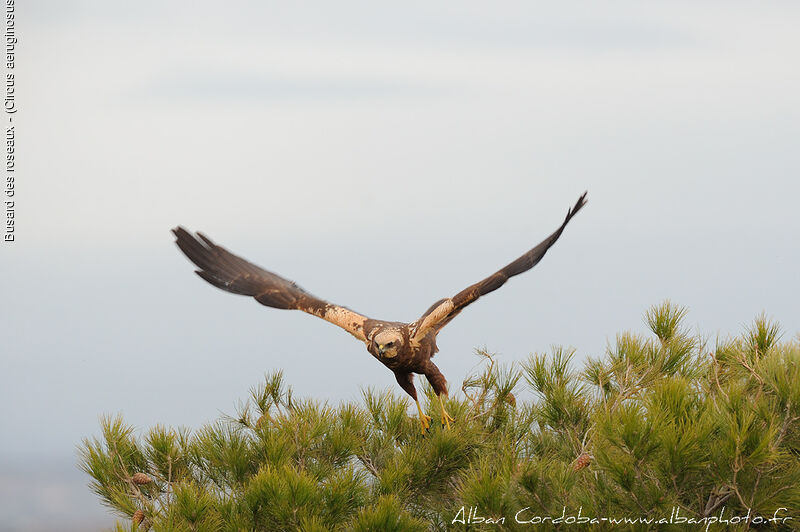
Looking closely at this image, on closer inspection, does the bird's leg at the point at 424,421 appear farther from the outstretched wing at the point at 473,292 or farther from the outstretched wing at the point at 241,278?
the outstretched wing at the point at 241,278

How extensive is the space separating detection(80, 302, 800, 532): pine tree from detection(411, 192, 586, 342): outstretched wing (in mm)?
488

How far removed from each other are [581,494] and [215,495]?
2282mm

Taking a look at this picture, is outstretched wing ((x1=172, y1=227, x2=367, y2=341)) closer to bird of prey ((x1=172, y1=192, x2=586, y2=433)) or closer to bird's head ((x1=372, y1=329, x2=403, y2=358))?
bird of prey ((x1=172, y1=192, x2=586, y2=433))

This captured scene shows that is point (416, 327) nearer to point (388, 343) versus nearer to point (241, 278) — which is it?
point (388, 343)

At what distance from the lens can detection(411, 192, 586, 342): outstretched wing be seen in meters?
6.23

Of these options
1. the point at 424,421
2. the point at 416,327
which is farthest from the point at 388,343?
the point at 424,421

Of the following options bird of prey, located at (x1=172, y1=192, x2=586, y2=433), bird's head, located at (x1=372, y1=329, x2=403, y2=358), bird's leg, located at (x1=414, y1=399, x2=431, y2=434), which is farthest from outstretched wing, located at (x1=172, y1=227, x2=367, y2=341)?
bird's leg, located at (x1=414, y1=399, x2=431, y2=434)

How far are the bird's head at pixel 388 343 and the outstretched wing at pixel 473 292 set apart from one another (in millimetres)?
123

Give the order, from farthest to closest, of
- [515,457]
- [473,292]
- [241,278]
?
[241,278] < [473,292] < [515,457]

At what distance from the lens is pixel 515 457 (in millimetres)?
5230

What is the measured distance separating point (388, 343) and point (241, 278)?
6.63 feet

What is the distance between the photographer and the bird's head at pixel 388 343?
6.22 metres

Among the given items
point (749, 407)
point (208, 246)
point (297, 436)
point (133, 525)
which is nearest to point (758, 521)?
point (749, 407)

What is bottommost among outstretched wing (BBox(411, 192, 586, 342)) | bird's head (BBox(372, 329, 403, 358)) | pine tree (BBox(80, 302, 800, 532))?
pine tree (BBox(80, 302, 800, 532))
